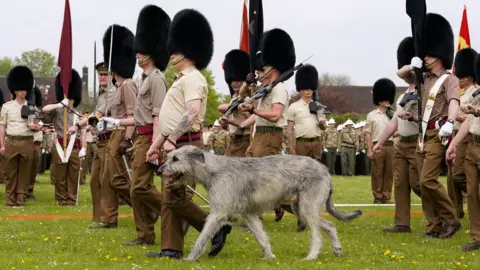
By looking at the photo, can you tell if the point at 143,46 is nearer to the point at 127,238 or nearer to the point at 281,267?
the point at 127,238

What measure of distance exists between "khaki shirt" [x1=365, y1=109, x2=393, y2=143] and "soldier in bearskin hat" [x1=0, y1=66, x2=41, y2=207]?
7.38 meters

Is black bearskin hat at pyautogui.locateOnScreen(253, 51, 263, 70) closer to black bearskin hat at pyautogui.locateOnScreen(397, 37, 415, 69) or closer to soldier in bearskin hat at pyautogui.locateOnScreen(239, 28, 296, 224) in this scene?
soldier in bearskin hat at pyautogui.locateOnScreen(239, 28, 296, 224)

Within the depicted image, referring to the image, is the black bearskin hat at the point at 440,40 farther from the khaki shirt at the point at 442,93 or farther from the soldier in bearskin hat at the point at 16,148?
Result: the soldier in bearskin hat at the point at 16,148

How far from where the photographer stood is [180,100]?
9.51 metres

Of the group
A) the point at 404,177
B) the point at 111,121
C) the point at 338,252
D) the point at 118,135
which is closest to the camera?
the point at 338,252

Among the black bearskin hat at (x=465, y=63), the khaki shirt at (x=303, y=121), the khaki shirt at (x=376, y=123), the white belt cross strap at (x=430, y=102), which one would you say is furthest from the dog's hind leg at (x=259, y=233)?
the khaki shirt at (x=376, y=123)

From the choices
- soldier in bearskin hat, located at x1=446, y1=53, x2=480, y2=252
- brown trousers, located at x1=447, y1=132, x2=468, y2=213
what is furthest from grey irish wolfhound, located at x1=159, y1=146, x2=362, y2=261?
brown trousers, located at x1=447, y1=132, x2=468, y2=213

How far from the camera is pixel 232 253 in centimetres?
1024

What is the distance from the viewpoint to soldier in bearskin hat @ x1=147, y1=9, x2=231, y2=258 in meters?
9.35

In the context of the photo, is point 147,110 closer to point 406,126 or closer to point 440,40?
point 406,126

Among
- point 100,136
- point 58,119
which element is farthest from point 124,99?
point 58,119

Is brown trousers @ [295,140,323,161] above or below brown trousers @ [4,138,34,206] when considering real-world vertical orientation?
above

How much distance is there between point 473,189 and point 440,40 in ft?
8.57

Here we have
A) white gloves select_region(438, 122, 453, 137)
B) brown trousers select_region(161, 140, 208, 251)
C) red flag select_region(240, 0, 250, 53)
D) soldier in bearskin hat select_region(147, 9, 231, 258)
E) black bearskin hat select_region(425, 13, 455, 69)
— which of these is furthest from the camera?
red flag select_region(240, 0, 250, 53)
